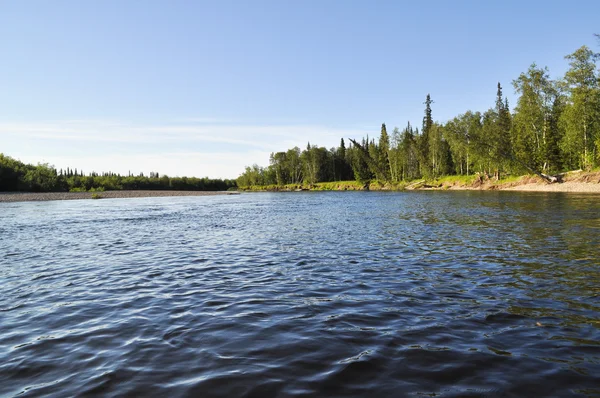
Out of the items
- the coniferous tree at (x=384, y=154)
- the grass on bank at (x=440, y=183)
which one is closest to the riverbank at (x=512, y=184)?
the grass on bank at (x=440, y=183)

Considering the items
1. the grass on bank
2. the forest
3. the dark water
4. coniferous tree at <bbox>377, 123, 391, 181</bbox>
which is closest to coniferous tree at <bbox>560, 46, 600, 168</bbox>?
the forest

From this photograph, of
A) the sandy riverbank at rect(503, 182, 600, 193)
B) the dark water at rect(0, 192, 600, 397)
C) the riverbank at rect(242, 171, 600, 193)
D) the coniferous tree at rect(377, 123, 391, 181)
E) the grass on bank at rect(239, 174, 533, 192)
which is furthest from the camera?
the coniferous tree at rect(377, 123, 391, 181)

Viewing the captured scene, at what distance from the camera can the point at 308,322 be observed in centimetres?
910

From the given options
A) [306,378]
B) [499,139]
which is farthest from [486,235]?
[499,139]

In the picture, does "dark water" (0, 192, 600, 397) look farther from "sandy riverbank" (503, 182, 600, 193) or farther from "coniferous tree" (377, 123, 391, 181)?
"coniferous tree" (377, 123, 391, 181)

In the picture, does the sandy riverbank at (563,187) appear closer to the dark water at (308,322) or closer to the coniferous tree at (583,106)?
the coniferous tree at (583,106)

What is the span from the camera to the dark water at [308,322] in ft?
20.4

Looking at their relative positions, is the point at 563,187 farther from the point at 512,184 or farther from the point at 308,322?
the point at 308,322

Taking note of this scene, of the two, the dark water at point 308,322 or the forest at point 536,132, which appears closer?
the dark water at point 308,322

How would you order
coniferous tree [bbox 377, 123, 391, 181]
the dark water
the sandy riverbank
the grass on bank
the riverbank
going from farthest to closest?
coniferous tree [bbox 377, 123, 391, 181] → the grass on bank → the riverbank → the sandy riverbank → the dark water

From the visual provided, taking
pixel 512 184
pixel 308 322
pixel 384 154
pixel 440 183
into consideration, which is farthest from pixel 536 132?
pixel 308 322

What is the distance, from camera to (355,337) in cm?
806

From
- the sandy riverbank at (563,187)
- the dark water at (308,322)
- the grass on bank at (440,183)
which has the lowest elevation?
the dark water at (308,322)

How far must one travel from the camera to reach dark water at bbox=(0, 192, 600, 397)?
6.21 metres
